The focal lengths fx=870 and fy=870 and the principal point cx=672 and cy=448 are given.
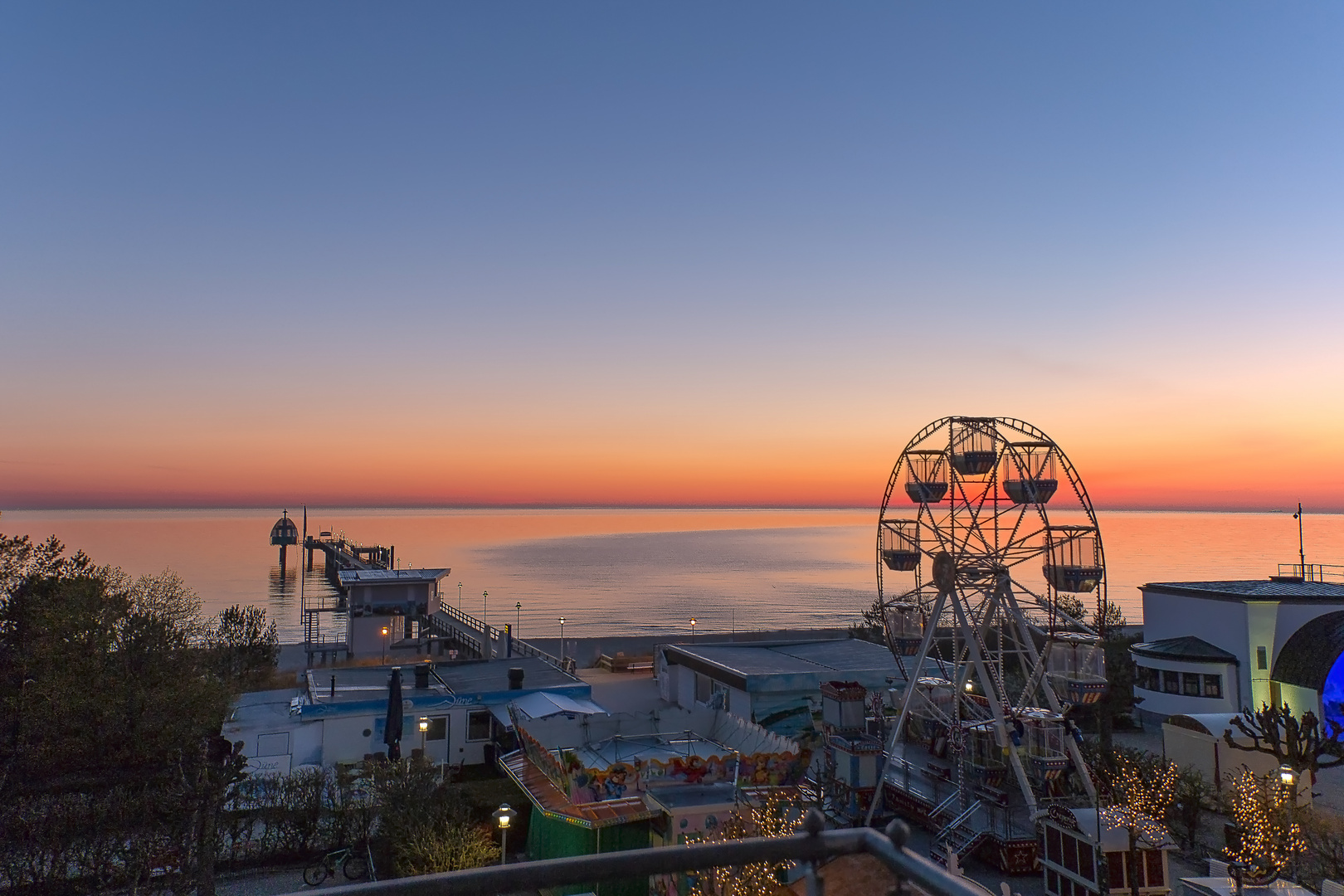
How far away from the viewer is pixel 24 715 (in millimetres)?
18891

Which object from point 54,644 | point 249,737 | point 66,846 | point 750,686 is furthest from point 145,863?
point 750,686

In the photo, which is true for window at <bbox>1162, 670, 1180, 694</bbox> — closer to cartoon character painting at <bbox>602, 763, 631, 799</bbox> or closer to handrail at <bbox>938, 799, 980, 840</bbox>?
handrail at <bbox>938, 799, 980, 840</bbox>

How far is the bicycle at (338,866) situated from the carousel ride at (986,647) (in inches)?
492

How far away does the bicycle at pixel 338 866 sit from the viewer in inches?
792

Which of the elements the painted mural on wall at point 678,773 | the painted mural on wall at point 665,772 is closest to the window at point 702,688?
the painted mural on wall at point 665,772

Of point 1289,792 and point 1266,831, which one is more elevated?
point 1289,792

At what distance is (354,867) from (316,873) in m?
0.84

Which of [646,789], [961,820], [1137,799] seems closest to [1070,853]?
[1137,799]

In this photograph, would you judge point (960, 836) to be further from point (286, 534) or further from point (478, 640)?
point (286, 534)

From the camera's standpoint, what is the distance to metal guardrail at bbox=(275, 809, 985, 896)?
2516 millimetres

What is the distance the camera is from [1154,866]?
1722 centimetres

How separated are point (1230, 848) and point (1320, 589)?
75.0ft

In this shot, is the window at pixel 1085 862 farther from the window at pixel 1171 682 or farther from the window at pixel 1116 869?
the window at pixel 1171 682

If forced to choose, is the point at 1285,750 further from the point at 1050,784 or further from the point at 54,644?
the point at 54,644
